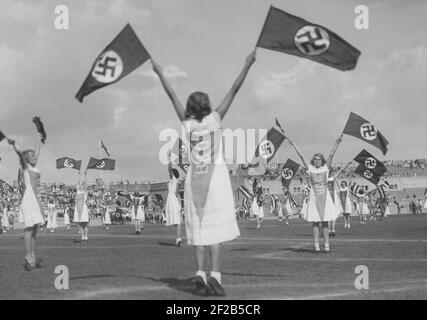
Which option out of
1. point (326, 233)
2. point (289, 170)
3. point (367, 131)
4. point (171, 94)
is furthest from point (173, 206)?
point (171, 94)

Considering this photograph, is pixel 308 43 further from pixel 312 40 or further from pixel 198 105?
pixel 198 105

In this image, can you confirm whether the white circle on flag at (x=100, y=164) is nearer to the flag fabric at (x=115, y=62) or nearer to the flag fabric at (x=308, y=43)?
the flag fabric at (x=115, y=62)

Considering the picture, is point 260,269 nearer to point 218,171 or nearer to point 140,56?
point 218,171

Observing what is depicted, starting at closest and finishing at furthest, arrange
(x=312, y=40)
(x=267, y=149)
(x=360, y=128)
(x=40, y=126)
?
(x=312, y=40)
(x=40, y=126)
(x=360, y=128)
(x=267, y=149)

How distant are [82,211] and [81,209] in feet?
0.90

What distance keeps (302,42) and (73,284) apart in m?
5.05

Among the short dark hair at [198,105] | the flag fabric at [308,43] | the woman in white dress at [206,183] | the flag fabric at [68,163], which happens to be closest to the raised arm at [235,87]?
the woman in white dress at [206,183]

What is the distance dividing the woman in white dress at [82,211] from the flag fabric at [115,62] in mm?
16820

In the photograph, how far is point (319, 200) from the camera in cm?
1762

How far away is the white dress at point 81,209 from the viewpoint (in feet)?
92.3

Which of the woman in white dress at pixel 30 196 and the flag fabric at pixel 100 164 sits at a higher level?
the flag fabric at pixel 100 164

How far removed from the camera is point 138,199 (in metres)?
38.8

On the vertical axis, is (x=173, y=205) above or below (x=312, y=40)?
below
